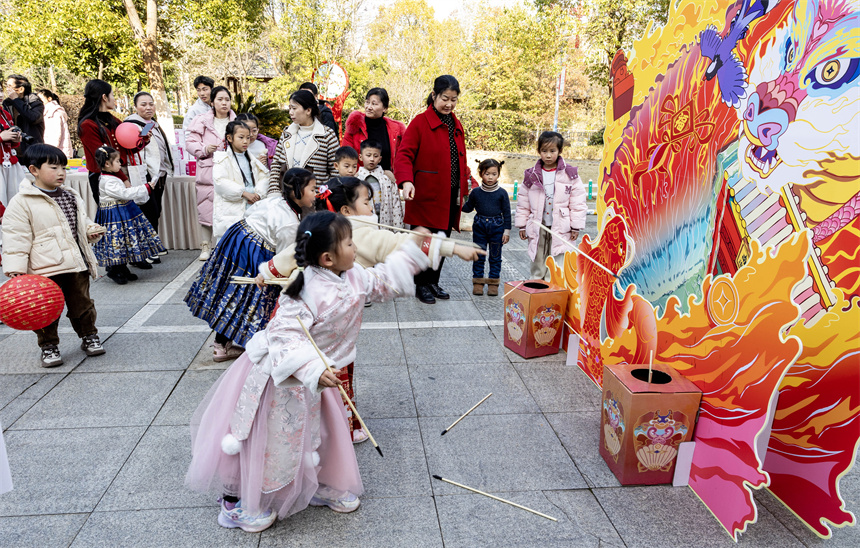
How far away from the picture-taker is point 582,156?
1670cm

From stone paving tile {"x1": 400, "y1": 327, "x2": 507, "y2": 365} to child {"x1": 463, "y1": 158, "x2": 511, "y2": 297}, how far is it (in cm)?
105

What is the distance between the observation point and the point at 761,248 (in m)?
2.22

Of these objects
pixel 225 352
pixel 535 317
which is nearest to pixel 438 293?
pixel 535 317

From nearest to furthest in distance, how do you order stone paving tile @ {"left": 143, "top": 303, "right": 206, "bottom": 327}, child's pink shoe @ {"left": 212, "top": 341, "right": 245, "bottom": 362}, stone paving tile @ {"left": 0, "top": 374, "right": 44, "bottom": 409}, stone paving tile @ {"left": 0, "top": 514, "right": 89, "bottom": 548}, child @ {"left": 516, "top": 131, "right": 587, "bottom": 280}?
1. stone paving tile @ {"left": 0, "top": 514, "right": 89, "bottom": 548}
2. stone paving tile @ {"left": 0, "top": 374, "right": 44, "bottom": 409}
3. child's pink shoe @ {"left": 212, "top": 341, "right": 245, "bottom": 362}
4. stone paving tile @ {"left": 143, "top": 303, "right": 206, "bottom": 327}
5. child @ {"left": 516, "top": 131, "right": 587, "bottom": 280}

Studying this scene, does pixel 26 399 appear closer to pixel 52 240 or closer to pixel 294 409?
pixel 52 240

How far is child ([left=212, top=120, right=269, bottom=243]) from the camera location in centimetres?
455

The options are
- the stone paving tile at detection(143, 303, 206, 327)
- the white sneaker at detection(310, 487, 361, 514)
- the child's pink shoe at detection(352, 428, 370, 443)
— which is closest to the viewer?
the white sneaker at detection(310, 487, 361, 514)

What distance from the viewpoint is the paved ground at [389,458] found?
228 cm

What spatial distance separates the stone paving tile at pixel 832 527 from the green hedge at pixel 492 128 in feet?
53.7

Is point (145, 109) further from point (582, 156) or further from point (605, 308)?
point (582, 156)

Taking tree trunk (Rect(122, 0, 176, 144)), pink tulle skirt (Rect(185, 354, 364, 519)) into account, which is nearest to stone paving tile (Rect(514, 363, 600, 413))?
pink tulle skirt (Rect(185, 354, 364, 519))

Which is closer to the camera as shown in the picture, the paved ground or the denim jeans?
the paved ground

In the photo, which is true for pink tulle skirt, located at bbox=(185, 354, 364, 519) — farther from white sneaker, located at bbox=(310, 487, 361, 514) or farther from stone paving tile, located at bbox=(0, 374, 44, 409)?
stone paving tile, located at bbox=(0, 374, 44, 409)

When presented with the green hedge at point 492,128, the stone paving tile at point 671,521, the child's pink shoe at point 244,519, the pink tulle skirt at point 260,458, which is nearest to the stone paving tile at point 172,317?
the pink tulle skirt at point 260,458
